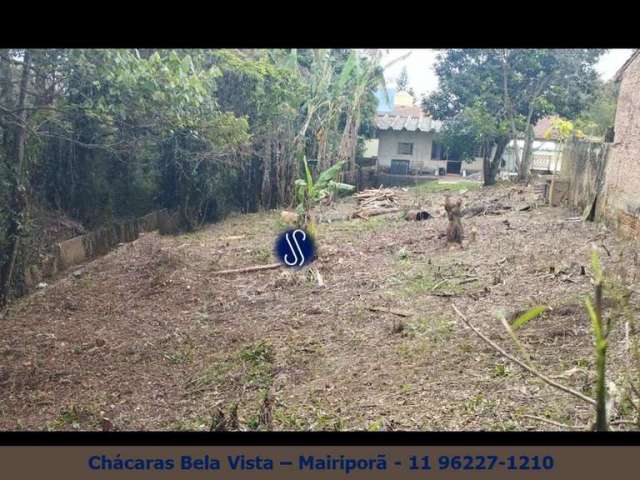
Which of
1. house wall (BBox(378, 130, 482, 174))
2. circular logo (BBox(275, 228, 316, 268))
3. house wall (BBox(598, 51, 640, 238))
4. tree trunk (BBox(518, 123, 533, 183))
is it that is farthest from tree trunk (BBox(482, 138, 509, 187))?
circular logo (BBox(275, 228, 316, 268))

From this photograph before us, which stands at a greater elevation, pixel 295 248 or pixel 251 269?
pixel 295 248

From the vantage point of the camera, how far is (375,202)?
28.9ft

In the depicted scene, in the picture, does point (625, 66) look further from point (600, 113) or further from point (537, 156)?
point (537, 156)

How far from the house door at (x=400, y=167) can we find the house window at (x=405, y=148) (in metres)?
0.22

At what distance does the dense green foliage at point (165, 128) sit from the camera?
4109 millimetres

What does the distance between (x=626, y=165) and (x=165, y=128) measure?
4504 millimetres

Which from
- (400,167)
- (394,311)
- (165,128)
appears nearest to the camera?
(394,311)

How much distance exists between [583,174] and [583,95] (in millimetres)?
3330

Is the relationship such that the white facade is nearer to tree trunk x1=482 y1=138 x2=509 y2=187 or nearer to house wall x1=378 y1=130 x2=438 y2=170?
tree trunk x1=482 y1=138 x2=509 y2=187

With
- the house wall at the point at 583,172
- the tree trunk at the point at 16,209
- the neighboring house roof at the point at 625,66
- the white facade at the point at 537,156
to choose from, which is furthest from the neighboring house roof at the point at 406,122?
the tree trunk at the point at 16,209

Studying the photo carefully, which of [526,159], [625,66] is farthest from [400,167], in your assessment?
[625,66]

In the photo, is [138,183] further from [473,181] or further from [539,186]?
[473,181]

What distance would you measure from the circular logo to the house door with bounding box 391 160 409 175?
19.5 ft
